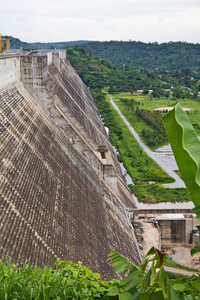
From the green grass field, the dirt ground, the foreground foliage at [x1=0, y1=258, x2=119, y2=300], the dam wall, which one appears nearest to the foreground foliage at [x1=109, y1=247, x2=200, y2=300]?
the foreground foliage at [x1=0, y1=258, x2=119, y2=300]

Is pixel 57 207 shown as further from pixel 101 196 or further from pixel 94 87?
pixel 94 87

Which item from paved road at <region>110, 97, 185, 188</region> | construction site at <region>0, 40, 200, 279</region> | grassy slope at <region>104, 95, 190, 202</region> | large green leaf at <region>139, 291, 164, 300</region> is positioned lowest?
paved road at <region>110, 97, 185, 188</region>

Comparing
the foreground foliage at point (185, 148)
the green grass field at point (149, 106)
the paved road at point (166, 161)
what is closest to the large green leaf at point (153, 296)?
the foreground foliage at point (185, 148)

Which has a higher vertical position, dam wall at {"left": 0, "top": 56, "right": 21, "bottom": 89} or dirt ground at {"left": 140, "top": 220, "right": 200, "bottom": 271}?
dam wall at {"left": 0, "top": 56, "right": 21, "bottom": 89}

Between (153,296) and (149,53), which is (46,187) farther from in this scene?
(149,53)

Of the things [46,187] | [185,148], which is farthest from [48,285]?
[46,187]

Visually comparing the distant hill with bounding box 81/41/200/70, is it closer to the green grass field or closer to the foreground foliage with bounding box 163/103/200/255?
the green grass field

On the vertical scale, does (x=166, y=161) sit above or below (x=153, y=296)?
below
